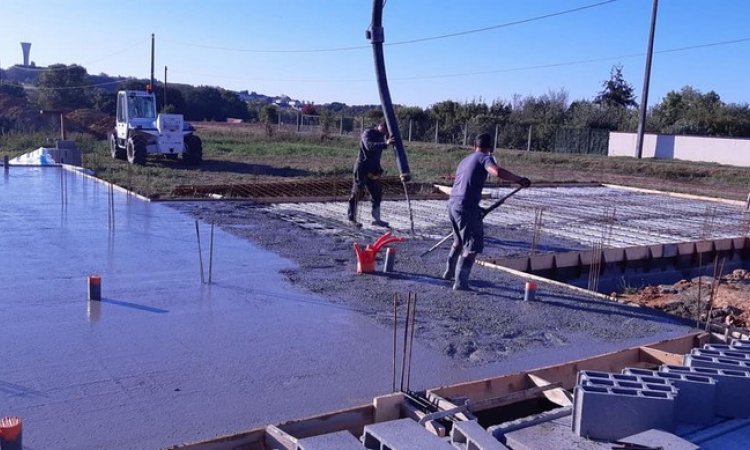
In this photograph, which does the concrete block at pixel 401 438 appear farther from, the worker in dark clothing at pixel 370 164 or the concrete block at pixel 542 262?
the worker in dark clothing at pixel 370 164

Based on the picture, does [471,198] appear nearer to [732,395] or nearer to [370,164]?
[732,395]

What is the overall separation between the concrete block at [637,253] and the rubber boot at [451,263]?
3.18 meters

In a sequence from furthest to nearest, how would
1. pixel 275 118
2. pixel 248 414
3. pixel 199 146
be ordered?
1. pixel 275 118
2. pixel 199 146
3. pixel 248 414

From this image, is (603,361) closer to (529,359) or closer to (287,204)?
(529,359)

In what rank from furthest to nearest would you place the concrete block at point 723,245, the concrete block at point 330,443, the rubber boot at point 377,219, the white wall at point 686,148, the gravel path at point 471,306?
the white wall at point 686,148 < the concrete block at point 723,245 < the rubber boot at point 377,219 < the gravel path at point 471,306 < the concrete block at point 330,443

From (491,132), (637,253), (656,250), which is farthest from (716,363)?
(491,132)

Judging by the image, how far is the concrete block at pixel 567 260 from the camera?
8407 mm

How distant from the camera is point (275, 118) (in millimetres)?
46531

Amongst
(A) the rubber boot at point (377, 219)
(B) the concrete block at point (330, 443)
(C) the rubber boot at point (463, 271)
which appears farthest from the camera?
(A) the rubber boot at point (377, 219)

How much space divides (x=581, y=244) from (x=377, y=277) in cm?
368

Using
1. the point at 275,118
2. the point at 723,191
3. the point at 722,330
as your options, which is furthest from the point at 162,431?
the point at 275,118

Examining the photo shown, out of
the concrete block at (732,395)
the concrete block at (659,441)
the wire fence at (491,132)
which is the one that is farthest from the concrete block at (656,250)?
the wire fence at (491,132)

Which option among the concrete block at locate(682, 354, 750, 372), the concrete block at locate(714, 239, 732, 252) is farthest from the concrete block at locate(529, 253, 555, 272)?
the concrete block at locate(682, 354, 750, 372)

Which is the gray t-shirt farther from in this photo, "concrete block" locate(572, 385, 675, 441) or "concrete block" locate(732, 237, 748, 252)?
"concrete block" locate(732, 237, 748, 252)
